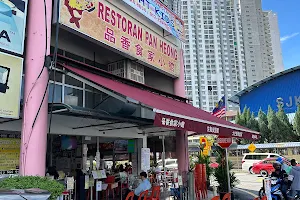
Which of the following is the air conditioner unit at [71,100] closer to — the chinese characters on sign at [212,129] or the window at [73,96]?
the window at [73,96]

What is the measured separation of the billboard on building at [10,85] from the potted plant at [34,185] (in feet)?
6.35

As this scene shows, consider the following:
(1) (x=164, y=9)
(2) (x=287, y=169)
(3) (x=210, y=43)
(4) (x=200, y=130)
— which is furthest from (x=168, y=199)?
(3) (x=210, y=43)

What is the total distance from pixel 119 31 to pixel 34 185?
6.69 meters

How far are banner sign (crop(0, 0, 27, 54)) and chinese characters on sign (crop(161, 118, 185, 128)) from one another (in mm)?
4065

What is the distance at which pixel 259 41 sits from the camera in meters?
112

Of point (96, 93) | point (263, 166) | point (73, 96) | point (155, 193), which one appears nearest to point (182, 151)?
point (155, 193)

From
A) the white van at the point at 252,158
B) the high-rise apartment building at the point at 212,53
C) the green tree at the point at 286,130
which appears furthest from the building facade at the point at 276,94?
the high-rise apartment building at the point at 212,53

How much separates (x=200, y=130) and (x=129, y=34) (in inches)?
202

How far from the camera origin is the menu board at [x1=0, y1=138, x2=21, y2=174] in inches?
326

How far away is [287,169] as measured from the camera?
1106cm

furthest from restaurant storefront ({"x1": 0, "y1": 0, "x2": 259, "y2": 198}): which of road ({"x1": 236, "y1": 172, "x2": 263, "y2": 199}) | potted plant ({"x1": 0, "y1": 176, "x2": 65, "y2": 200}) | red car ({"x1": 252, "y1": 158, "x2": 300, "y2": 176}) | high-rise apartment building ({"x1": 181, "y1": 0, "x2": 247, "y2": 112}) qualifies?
high-rise apartment building ({"x1": 181, "y1": 0, "x2": 247, "y2": 112})

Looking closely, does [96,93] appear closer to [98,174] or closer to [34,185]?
[98,174]

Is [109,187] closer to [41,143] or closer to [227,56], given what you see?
[41,143]

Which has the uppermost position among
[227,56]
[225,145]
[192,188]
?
[227,56]
